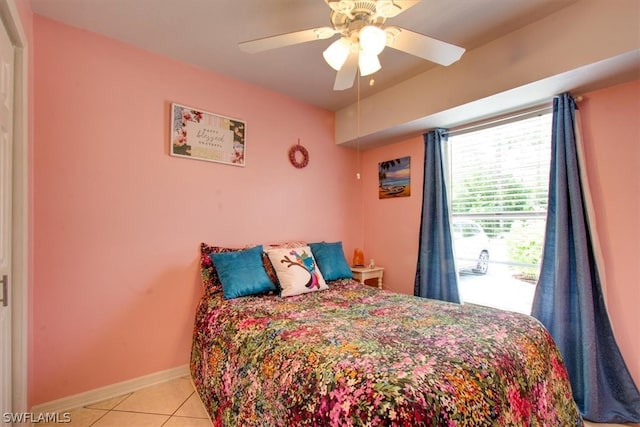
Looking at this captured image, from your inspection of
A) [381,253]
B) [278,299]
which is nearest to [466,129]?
[381,253]

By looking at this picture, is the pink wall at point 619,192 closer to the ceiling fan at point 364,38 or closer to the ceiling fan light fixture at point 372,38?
the ceiling fan at point 364,38

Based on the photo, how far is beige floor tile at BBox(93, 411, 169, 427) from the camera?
5.79 ft

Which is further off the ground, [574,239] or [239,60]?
[239,60]

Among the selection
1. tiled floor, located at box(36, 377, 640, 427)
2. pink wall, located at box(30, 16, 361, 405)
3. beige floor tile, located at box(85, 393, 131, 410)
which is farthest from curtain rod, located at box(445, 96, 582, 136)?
beige floor tile, located at box(85, 393, 131, 410)

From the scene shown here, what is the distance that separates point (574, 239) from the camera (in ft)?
6.42

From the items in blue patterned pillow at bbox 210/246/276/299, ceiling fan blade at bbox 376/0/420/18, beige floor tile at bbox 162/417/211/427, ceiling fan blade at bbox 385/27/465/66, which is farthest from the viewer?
blue patterned pillow at bbox 210/246/276/299

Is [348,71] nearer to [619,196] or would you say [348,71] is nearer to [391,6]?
[391,6]

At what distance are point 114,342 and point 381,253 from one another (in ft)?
8.52

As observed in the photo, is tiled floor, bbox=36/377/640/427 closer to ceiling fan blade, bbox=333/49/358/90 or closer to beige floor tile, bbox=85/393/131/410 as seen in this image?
beige floor tile, bbox=85/393/131/410

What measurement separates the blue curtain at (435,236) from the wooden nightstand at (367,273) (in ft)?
1.48

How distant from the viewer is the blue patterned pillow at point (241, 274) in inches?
84.4

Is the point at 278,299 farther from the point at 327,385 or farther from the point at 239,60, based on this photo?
the point at 239,60

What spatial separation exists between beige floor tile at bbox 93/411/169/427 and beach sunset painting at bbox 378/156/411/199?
2.74 metres

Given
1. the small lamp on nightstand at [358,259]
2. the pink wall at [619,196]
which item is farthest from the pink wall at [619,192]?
the small lamp on nightstand at [358,259]
